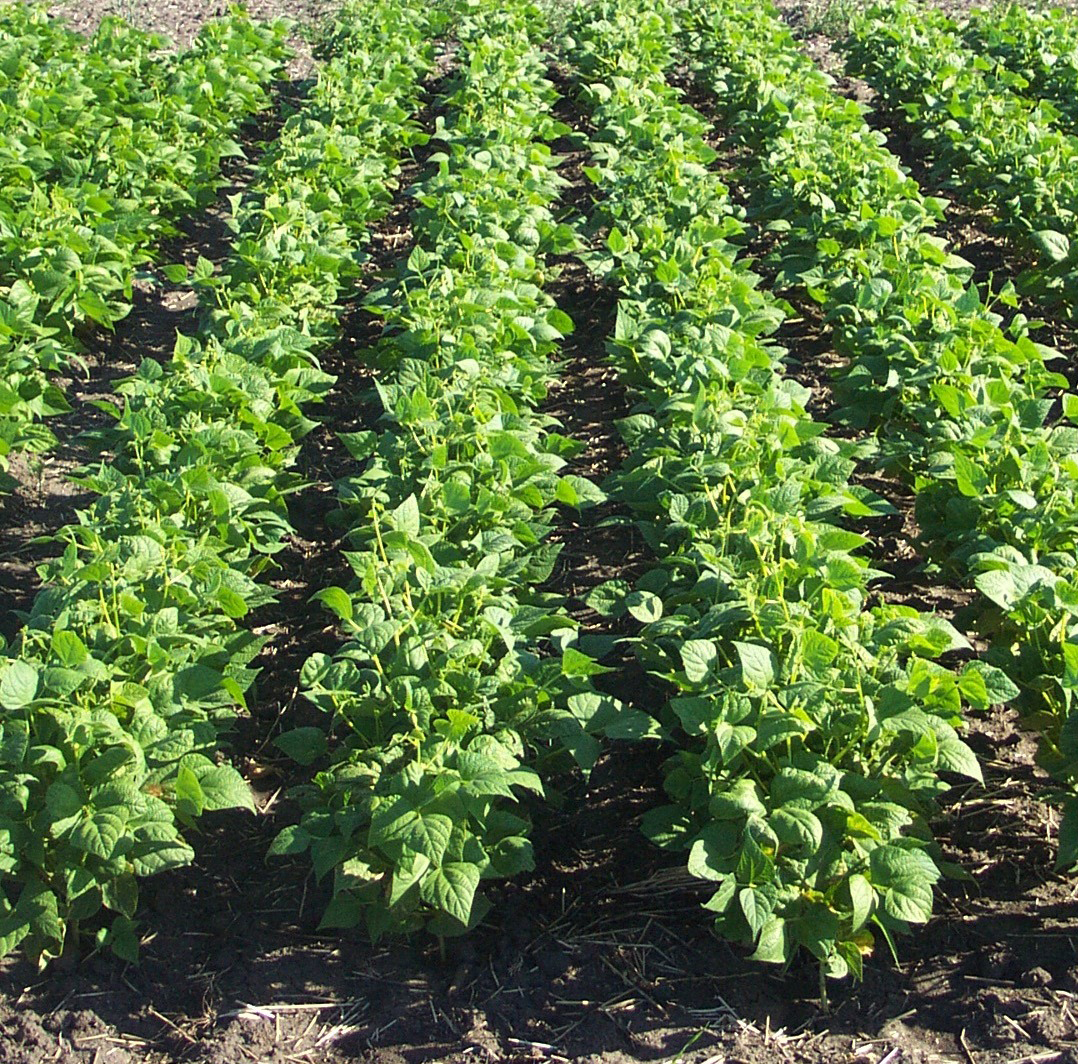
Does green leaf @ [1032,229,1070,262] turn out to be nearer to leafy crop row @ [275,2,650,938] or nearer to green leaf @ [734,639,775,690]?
leafy crop row @ [275,2,650,938]

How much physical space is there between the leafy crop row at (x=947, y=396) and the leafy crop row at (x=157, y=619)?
2189 mm

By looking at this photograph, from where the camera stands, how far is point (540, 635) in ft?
12.9

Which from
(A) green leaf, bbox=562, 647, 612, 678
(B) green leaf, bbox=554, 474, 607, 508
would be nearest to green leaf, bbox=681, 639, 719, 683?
(A) green leaf, bbox=562, 647, 612, 678

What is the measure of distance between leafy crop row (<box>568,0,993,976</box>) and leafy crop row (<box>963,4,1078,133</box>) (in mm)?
5176

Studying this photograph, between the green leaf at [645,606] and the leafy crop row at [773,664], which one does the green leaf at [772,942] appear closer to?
the leafy crop row at [773,664]

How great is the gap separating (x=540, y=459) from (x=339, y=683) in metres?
1.45

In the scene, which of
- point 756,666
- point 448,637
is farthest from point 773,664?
point 448,637

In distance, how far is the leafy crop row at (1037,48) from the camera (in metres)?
9.23

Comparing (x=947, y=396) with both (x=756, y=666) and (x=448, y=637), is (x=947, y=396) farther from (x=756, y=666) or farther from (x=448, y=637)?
(x=448, y=637)

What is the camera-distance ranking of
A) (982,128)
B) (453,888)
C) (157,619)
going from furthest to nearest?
1. (982,128)
2. (157,619)
3. (453,888)

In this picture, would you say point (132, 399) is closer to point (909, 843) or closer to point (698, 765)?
point (698, 765)

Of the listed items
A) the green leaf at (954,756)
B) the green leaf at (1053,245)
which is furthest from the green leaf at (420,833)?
the green leaf at (1053,245)

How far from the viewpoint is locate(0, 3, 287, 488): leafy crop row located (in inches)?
231

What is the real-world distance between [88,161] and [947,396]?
537cm
